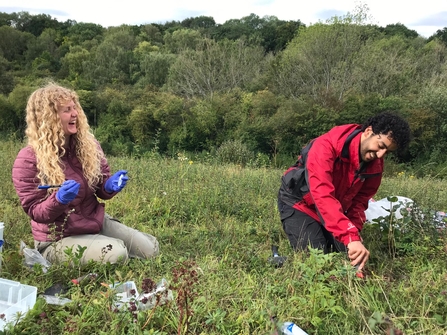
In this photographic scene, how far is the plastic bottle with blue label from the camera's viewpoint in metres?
1.75

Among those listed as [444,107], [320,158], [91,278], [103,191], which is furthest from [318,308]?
[444,107]

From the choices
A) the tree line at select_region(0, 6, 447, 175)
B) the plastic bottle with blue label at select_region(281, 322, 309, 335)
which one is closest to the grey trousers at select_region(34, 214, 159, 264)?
the plastic bottle with blue label at select_region(281, 322, 309, 335)

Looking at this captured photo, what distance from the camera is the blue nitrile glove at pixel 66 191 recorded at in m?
2.39

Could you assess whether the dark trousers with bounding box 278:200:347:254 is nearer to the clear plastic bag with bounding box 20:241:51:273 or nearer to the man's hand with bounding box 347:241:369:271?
the man's hand with bounding box 347:241:369:271

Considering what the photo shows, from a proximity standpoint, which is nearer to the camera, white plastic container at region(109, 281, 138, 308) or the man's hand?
white plastic container at region(109, 281, 138, 308)

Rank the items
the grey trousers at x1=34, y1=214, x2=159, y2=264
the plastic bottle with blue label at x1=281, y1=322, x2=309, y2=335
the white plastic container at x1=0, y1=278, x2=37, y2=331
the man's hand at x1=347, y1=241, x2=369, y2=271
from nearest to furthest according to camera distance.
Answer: the plastic bottle with blue label at x1=281, y1=322, x2=309, y2=335, the white plastic container at x1=0, y1=278, x2=37, y2=331, the man's hand at x1=347, y1=241, x2=369, y2=271, the grey trousers at x1=34, y1=214, x2=159, y2=264

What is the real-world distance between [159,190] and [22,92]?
29.4m

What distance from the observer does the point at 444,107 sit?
20.2 metres

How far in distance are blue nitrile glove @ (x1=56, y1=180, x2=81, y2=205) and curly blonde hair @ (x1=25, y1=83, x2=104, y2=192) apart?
0.22 meters

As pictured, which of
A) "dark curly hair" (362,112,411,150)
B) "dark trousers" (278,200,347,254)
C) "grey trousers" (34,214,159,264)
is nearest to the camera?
"dark curly hair" (362,112,411,150)

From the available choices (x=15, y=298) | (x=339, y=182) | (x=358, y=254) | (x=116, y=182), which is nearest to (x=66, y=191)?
(x=116, y=182)

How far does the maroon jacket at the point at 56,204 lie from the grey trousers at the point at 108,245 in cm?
7

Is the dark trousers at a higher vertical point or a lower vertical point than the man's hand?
lower

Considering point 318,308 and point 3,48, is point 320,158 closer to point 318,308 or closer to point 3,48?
point 318,308
